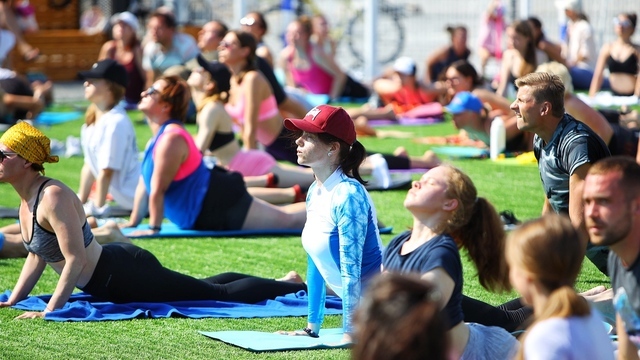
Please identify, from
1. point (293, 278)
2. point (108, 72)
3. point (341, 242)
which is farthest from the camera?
point (108, 72)

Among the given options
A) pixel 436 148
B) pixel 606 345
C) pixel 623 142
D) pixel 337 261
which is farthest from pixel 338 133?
pixel 436 148

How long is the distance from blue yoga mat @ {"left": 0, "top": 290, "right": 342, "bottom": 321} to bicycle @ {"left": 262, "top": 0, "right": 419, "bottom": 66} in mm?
18431

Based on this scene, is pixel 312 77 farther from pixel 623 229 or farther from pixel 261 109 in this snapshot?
pixel 623 229

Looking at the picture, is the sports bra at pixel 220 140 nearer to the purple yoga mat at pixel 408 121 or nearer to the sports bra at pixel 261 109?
the sports bra at pixel 261 109

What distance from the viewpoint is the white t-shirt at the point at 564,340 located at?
317cm

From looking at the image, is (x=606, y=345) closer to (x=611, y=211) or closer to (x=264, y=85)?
(x=611, y=211)

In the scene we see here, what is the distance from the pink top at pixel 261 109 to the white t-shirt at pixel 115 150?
1.69 meters

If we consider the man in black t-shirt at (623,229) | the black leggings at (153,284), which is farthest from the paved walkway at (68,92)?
the man in black t-shirt at (623,229)

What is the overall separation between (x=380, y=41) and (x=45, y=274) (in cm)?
1900

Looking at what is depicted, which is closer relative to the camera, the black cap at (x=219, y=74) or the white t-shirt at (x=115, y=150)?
the white t-shirt at (x=115, y=150)

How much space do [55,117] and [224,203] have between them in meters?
9.12

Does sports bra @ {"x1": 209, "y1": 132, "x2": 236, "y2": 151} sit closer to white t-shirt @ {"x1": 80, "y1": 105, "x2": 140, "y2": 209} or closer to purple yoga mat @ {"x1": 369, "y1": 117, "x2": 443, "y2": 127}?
white t-shirt @ {"x1": 80, "y1": 105, "x2": 140, "y2": 209}

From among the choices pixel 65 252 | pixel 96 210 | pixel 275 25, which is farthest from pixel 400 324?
pixel 275 25

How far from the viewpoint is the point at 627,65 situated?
1712cm
